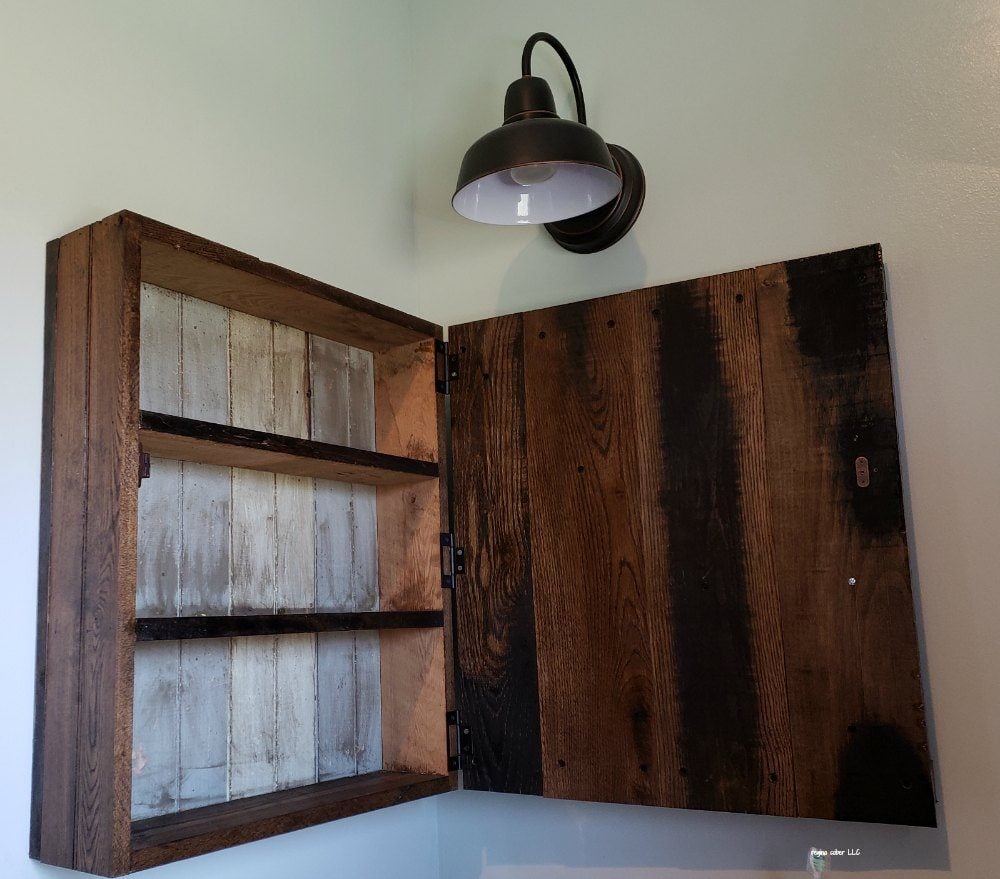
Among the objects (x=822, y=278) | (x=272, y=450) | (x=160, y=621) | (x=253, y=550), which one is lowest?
(x=160, y=621)

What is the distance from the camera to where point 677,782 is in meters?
1.80

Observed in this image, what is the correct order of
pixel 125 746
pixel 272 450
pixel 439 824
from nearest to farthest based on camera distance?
pixel 125 746 < pixel 272 450 < pixel 439 824

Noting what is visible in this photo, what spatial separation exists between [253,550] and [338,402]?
412 mm

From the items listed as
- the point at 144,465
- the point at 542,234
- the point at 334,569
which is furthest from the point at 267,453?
the point at 542,234

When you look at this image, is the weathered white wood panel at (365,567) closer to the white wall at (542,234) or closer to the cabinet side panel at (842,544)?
the white wall at (542,234)

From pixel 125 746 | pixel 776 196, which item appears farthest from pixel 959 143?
pixel 125 746

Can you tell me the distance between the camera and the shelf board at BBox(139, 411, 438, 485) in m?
1.50

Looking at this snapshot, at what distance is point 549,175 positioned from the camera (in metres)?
1.89

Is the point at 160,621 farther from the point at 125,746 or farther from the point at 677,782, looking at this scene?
the point at 677,782

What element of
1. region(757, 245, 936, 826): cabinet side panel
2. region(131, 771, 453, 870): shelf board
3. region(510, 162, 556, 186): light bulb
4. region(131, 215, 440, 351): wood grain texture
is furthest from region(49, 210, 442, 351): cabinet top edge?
region(131, 771, 453, 870): shelf board

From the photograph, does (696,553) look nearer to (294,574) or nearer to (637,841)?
(637,841)

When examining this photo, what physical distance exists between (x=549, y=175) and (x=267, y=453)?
775 mm

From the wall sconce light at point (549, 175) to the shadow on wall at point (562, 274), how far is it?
3 cm

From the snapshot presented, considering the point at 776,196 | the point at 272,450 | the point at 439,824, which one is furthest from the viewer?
the point at 439,824
